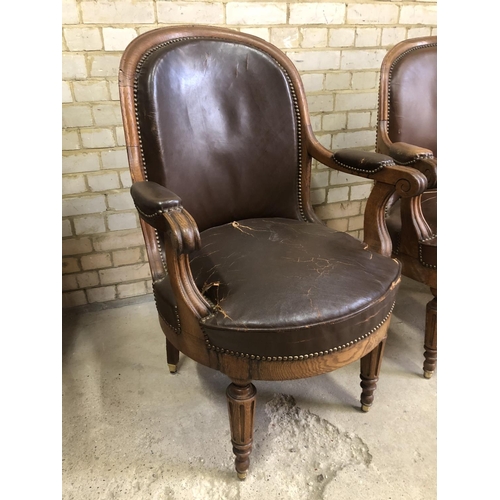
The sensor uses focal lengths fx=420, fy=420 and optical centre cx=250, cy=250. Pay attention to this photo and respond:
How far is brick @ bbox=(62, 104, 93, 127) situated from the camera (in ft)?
5.20

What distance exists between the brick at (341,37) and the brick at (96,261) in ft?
4.42

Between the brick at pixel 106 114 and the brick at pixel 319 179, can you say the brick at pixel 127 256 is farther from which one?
the brick at pixel 319 179

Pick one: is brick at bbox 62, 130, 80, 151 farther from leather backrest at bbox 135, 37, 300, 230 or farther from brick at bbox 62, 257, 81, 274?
leather backrest at bbox 135, 37, 300, 230

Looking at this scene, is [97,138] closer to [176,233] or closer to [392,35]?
[176,233]

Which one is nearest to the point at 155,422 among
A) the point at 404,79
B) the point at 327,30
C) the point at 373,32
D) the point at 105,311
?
the point at 105,311

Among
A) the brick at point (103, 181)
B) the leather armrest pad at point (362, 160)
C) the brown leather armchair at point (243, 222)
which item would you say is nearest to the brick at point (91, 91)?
the brick at point (103, 181)

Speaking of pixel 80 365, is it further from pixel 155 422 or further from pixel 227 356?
pixel 227 356

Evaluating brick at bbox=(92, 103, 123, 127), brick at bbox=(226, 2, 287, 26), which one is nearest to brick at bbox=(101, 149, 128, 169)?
→ brick at bbox=(92, 103, 123, 127)

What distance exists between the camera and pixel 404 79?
1.53 metres

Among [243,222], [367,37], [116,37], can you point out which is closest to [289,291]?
[243,222]

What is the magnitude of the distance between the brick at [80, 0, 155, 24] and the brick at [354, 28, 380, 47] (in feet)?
2.93

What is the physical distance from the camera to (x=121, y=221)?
1813mm

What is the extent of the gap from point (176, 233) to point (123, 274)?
115cm

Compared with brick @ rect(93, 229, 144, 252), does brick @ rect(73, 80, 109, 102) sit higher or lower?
higher
